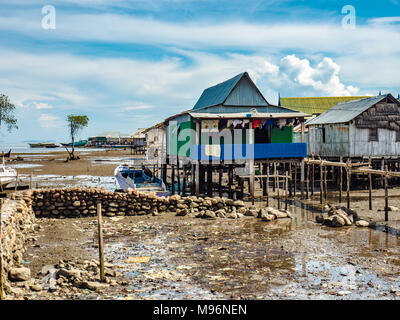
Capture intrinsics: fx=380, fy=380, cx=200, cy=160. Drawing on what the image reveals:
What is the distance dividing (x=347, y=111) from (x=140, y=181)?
17.9 m

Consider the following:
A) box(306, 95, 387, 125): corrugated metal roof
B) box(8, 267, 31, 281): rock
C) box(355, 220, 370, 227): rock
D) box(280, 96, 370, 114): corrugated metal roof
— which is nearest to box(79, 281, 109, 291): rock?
box(8, 267, 31, 281): rock

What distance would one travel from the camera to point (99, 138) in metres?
118

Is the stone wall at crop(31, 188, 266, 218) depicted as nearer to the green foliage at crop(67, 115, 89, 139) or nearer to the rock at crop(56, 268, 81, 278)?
the rock at crop(56, 268, 81, 278)

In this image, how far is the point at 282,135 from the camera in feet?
83.0

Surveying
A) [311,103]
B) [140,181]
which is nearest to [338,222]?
[140,181]

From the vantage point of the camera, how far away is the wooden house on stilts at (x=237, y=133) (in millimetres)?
22459

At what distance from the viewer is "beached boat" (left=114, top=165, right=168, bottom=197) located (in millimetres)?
22625

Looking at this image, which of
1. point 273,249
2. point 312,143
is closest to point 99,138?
point 312,143

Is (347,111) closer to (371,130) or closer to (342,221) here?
(371,130)

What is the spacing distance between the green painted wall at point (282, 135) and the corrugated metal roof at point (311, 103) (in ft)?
75.2

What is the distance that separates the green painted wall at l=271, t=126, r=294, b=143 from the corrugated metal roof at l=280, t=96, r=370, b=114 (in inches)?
903

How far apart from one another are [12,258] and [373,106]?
27.4 m

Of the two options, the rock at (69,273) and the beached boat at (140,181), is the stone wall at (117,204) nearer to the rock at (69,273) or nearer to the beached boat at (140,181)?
the beached boat at (140,181)

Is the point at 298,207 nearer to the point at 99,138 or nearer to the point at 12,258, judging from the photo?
the point at 12,258
